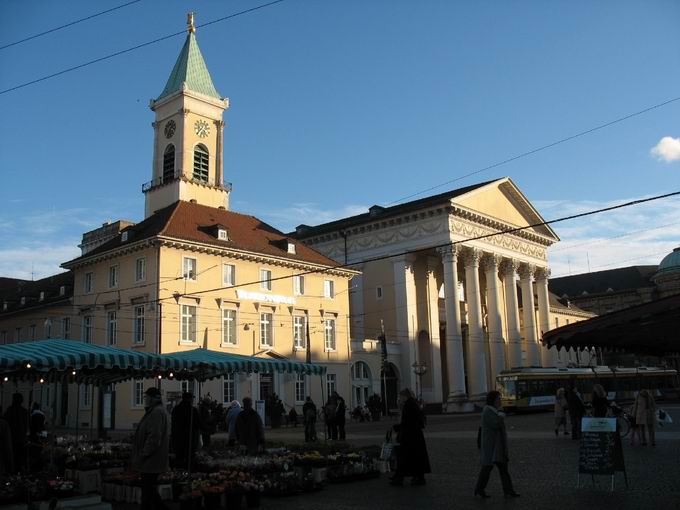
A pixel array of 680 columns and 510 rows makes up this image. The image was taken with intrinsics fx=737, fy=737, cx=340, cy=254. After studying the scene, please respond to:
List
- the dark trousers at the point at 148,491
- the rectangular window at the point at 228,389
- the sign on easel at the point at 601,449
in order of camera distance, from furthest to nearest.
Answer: the rectangular window at the point at 228,389 → the sign on easel at the point at 601,449 → the dark trousers at the point at 148,491

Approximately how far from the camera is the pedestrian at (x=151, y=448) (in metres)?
10.8

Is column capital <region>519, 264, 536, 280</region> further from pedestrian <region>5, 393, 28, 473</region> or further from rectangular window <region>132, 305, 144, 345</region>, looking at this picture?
pedestrian <region>5, 393, 28, 473</region>

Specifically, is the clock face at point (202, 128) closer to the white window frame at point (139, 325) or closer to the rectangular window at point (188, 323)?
the white window frame at point (139, 325)

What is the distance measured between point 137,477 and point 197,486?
6.64 ft

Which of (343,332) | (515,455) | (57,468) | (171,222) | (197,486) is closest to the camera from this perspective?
(197,486)

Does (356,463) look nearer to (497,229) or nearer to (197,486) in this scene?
(197,486)

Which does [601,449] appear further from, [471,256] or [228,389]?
[471,256]

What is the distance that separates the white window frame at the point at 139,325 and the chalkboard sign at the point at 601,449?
105ft

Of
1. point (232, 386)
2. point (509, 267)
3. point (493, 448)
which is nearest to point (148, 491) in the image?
point (493, 448)

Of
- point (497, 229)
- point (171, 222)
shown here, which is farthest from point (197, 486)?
point (497, 229)

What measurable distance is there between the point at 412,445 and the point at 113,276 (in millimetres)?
33980

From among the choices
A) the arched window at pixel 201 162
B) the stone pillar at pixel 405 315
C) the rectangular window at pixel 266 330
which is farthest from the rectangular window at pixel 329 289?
the arched window at pixel 201 162

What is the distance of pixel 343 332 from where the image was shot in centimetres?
5131

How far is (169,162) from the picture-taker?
217 feet
